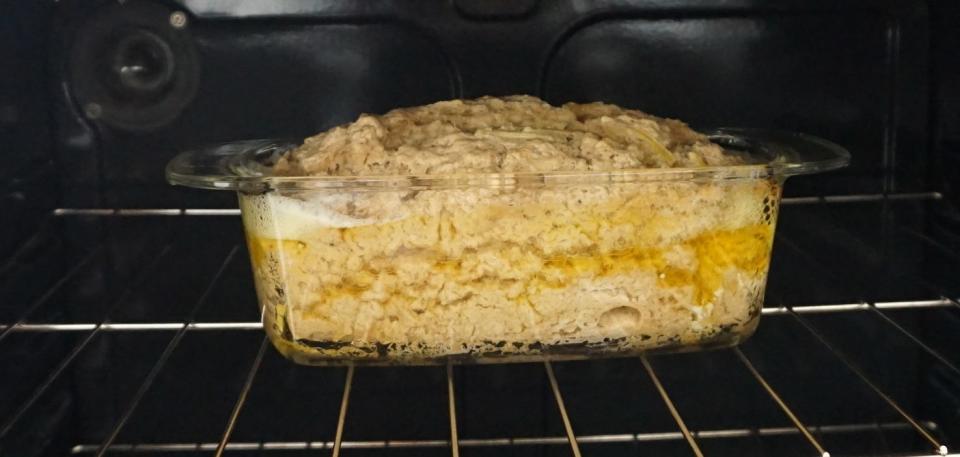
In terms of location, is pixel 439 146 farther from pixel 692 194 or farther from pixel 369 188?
pixel 692 194

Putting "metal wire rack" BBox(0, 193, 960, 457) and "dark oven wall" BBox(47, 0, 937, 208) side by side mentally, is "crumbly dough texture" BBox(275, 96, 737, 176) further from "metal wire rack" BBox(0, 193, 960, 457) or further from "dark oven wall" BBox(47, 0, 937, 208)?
"metal wire rack" BBox(0, 193, 960, 457)

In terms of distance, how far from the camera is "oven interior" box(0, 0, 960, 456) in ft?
3.45

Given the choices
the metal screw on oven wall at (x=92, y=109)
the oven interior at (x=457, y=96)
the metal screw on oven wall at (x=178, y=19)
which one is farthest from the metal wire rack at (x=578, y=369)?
the metal screw on oven wall at (x=178, y=19)

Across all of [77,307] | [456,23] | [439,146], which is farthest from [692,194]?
[77,307]

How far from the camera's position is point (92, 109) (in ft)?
3.46

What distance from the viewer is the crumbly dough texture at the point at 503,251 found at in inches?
32.9

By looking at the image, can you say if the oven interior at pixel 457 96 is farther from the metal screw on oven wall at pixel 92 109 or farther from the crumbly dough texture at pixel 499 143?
the crumbly dough texture at pixel 499 143

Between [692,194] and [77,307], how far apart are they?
0.72 m

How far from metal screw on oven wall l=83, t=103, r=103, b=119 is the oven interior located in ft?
0.03

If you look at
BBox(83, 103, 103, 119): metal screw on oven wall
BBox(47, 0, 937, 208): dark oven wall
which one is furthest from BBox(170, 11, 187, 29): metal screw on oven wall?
BBox(83, 103, 103, 119): metal screw on oven wall

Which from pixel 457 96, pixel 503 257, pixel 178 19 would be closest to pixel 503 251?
pixel 503 257

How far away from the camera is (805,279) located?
3.75 ft

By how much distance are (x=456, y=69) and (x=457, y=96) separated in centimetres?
3

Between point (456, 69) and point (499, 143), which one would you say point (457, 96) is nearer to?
point (456, 69)
